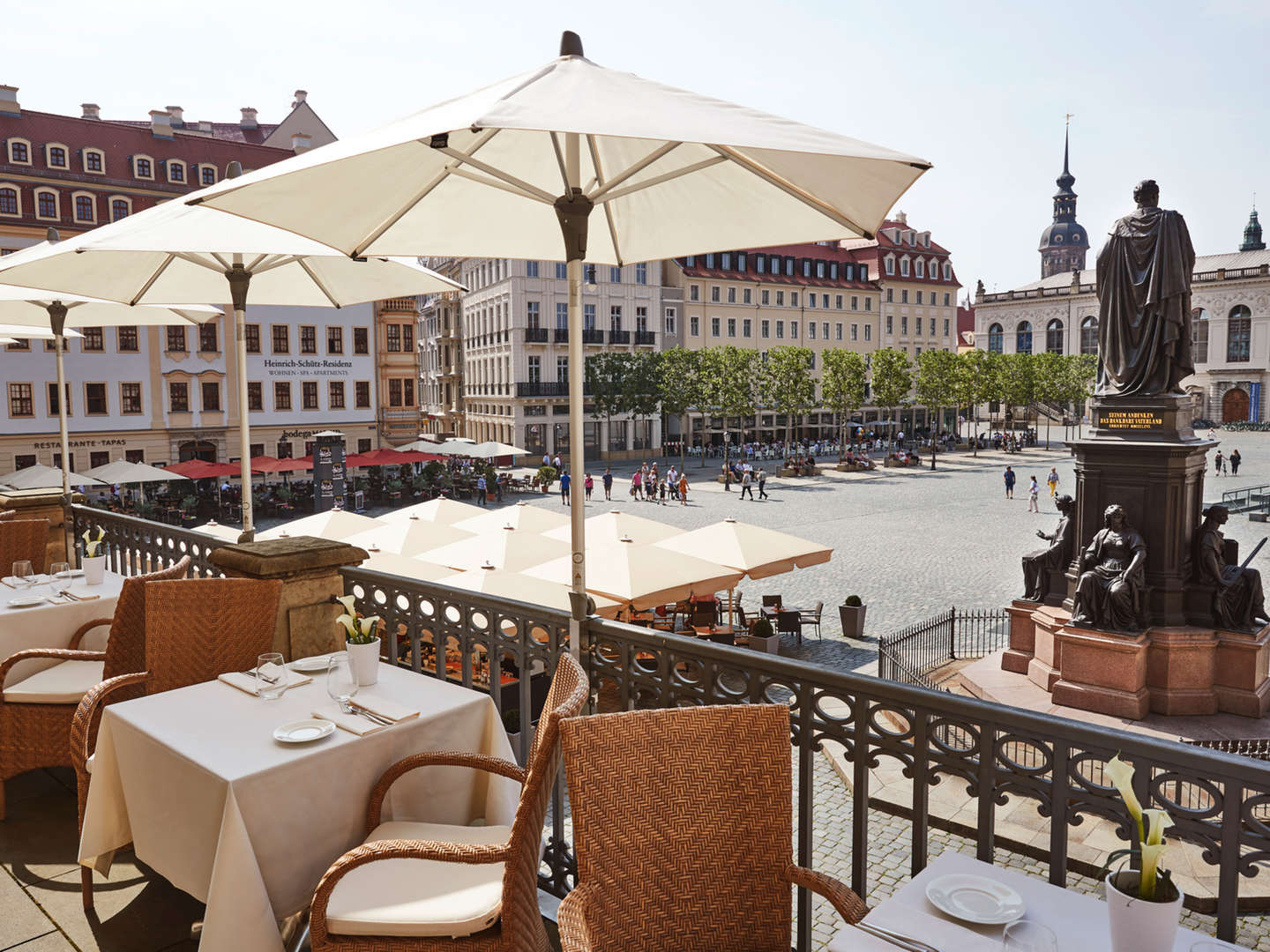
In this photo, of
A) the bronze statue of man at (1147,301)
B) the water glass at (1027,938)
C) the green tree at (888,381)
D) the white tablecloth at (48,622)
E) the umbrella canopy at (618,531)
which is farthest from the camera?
the green tree at (888,381)

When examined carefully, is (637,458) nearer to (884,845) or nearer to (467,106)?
(884,845)

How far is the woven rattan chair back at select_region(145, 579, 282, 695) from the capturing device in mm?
4734

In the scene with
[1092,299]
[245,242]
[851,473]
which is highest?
[1092,299]

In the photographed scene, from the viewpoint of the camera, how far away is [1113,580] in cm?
1170

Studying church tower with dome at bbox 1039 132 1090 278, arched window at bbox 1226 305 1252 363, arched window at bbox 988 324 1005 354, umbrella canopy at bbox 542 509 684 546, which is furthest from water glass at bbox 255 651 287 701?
church tower with dome at bbox 1039 132 1090 278

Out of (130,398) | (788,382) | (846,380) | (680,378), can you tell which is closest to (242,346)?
(130,398)

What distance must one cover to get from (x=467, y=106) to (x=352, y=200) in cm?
134

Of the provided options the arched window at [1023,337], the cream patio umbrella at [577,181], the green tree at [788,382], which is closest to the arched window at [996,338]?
the arched window at [1023,337]

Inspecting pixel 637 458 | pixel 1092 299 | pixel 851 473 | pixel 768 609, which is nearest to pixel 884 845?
pixel 768 609

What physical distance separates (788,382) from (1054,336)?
6061 cm

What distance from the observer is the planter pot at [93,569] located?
6586 mm

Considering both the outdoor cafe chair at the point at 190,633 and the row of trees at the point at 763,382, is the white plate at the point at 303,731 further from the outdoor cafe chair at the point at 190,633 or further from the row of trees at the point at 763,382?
the row of trees at the point at 763,382

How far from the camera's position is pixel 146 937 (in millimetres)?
3898

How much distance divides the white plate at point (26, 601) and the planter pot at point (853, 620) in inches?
539
